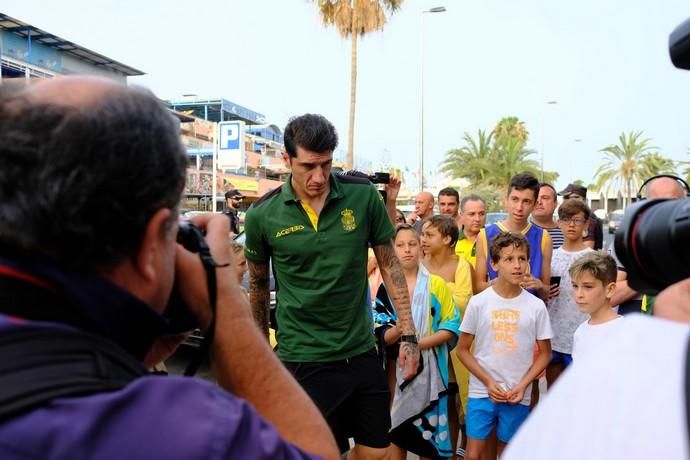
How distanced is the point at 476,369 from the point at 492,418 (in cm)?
33

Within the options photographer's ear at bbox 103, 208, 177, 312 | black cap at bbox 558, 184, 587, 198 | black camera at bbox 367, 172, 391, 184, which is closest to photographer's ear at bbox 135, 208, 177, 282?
photographer's ear at bbox 103, 208, 177, 312

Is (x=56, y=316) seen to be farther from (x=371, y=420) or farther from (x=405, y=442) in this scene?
(x=405, y=442)

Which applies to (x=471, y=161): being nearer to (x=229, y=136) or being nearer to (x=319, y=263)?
(x=229, y=136)

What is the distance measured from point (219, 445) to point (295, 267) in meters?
2.43

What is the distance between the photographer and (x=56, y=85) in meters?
0.91

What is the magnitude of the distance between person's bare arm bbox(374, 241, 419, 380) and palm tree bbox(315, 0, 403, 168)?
15.0m

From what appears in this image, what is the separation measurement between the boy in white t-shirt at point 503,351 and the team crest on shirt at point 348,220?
1143 mm

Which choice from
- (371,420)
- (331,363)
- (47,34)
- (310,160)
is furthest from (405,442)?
(47,34)

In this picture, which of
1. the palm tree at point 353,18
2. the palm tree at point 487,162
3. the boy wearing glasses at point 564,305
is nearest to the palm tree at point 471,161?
the palm tree at point 487,162

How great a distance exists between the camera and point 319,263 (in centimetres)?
321

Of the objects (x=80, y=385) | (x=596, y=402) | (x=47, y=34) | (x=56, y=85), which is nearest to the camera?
(x=596, y=402)

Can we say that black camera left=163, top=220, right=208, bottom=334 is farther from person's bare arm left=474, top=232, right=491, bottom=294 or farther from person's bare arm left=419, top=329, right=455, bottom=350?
person's bare arm left=474, top=232, right=491, bottom=294

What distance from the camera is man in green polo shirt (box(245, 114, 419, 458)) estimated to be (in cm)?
322

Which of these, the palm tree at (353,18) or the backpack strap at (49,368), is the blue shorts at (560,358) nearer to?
the backpack strap at (49,368)
